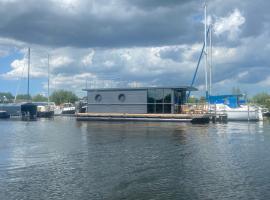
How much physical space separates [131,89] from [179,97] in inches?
398

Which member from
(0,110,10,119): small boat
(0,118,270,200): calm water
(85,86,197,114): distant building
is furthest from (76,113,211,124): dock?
(0,110,10,119): small boat

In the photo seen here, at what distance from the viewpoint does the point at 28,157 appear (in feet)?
109

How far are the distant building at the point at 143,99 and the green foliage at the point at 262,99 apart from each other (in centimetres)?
7826

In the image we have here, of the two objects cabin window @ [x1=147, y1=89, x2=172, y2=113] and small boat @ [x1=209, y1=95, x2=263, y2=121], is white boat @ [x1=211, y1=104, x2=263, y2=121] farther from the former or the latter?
cabin window @ [x1=147, y1=89, x2=172, y2=113]

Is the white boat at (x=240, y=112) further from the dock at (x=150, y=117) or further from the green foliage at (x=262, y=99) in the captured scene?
the green foliage at (x=262, y=99)

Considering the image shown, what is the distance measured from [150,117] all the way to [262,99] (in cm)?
10273

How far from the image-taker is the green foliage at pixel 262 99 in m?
165

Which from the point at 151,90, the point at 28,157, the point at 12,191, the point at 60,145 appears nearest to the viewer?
the point at 12,191

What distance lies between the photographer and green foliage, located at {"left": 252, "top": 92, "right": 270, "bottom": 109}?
540ft

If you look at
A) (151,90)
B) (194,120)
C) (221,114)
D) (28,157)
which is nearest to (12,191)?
(28,157)

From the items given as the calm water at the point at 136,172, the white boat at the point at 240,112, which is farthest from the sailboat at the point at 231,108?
the calm water at the point at 136,172

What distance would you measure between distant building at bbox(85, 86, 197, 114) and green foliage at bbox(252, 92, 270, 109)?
78.3 metres

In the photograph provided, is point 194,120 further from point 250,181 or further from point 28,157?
point 250,181

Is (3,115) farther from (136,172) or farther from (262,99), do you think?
(136,172)
